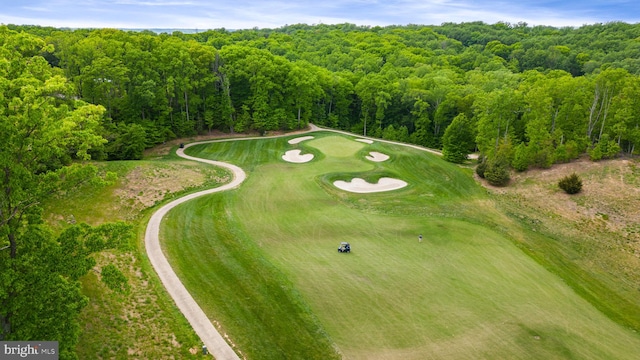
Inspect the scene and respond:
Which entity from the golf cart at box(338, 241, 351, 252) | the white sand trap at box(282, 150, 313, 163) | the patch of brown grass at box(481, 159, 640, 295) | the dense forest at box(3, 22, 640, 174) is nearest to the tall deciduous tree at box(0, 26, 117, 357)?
the dense forest at box(3, 22, 640, 174)

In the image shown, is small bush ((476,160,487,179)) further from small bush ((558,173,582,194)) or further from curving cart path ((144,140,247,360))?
curving cart path ((144,140,247,360))

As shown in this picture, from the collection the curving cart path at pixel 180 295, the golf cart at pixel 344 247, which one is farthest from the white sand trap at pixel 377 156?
the curving cart path at pixel 180 295

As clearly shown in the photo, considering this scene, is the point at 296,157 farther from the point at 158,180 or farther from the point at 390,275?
the point at 390,275

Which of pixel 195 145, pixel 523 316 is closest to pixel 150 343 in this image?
pixel 523 316

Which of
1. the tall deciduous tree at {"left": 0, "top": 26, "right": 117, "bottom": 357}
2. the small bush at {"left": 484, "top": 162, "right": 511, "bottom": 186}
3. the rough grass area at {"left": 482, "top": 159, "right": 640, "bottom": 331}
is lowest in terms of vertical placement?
the rough grass area at {"left": 482, "top": 159, "right": 640, "bottom": 331}

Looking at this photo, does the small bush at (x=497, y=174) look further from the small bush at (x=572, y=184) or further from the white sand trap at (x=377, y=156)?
the white sand trap at (x=377, y=156)

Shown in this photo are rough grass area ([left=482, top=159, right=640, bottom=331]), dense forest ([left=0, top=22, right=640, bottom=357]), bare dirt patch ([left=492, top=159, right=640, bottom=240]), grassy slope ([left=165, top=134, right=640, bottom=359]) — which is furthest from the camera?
bare dirt patch ([left=492, top=159, right=640, bottom=240])
